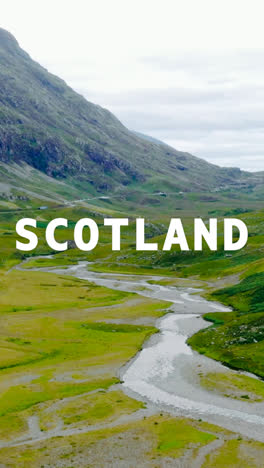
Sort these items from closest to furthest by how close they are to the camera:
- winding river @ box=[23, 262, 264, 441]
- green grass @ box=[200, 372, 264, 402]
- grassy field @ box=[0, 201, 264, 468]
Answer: grassy field @ box=[0, 201, 264, 468] → winding river @ box=[23, 262, 264, 441] → green grass @ box=[200, 372, 264, 402]

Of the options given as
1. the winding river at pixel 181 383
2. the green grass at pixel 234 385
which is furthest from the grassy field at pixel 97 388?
the winding river at pixel 181 383

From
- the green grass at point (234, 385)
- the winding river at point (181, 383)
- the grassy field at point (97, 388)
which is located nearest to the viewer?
the grassy field at point (97, 388)

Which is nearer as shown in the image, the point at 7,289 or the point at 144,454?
the point at 144,454

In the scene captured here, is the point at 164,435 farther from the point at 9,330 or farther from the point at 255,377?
the point at 9,330

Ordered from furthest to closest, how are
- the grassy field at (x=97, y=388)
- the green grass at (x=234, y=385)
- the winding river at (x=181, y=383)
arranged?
the green grass at (x=234, y=385) < the winding river at (x=181, y=383) < the grassy field at (x=97, y=388)

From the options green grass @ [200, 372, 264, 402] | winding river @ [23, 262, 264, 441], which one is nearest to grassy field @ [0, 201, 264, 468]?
green grass @ [200, 372, 264, 402]

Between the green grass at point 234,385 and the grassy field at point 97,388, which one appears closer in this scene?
the grassy field at point 97,388

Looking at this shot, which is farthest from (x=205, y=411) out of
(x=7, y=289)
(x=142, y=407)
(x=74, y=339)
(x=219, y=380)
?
(x=7, y=289)

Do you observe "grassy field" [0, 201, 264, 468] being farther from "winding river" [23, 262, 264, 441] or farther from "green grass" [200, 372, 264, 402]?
"winding river" [23, 262, 264, 441]

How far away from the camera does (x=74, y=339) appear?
119 metres

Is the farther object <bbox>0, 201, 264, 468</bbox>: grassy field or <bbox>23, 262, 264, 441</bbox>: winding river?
<bbox>23, 262, 264, 441</bbox>: winding river

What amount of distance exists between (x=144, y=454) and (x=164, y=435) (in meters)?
5.54

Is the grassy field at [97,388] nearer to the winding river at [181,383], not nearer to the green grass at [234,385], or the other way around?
the green grass at [234,385]

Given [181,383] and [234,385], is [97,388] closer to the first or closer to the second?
[181,383]
